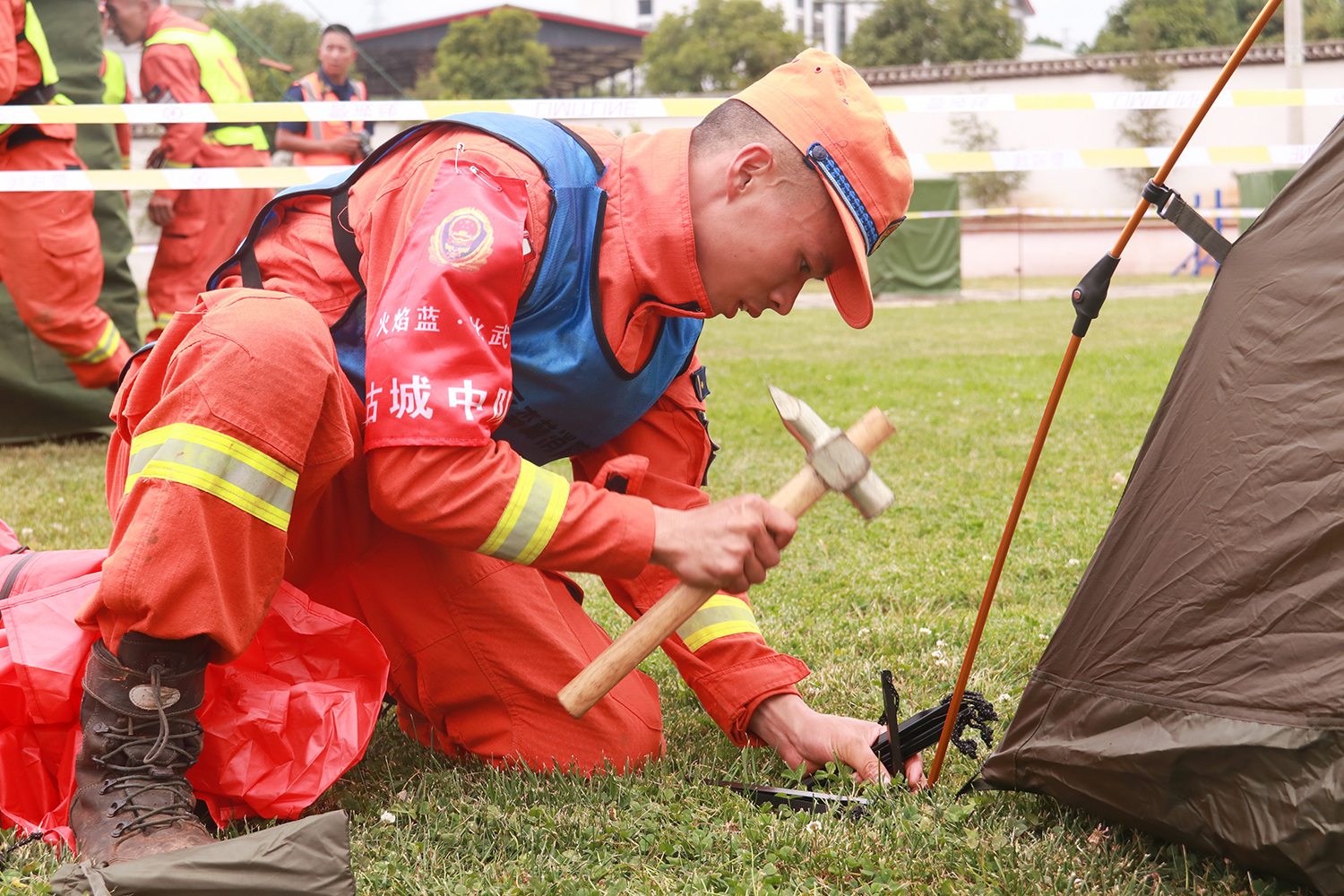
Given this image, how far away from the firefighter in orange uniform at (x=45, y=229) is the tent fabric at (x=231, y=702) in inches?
124

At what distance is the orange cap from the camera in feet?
5.50

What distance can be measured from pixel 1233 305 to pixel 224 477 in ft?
4.48

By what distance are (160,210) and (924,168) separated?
382 centimetres

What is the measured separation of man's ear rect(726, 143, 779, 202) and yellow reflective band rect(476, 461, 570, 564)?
502mm

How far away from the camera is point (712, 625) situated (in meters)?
2.13

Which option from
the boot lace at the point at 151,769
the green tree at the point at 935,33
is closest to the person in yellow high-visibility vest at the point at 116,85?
the boot lace at the point at 151,769

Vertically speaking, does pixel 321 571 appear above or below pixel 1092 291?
below

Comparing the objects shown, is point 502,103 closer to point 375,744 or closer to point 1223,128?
→ point 375,744

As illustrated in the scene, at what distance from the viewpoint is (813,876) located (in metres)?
1.64

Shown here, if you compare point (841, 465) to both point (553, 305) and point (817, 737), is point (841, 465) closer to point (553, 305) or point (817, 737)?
point (553, 305)

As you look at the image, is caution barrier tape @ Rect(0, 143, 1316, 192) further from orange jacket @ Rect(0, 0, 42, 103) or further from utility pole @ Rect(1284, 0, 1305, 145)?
utility pole @ Rect(1284, 0, 1305, 145)

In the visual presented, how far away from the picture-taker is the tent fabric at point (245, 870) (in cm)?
138

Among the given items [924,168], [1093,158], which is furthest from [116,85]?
[1093,158]

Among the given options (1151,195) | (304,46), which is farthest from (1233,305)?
(304,46)
